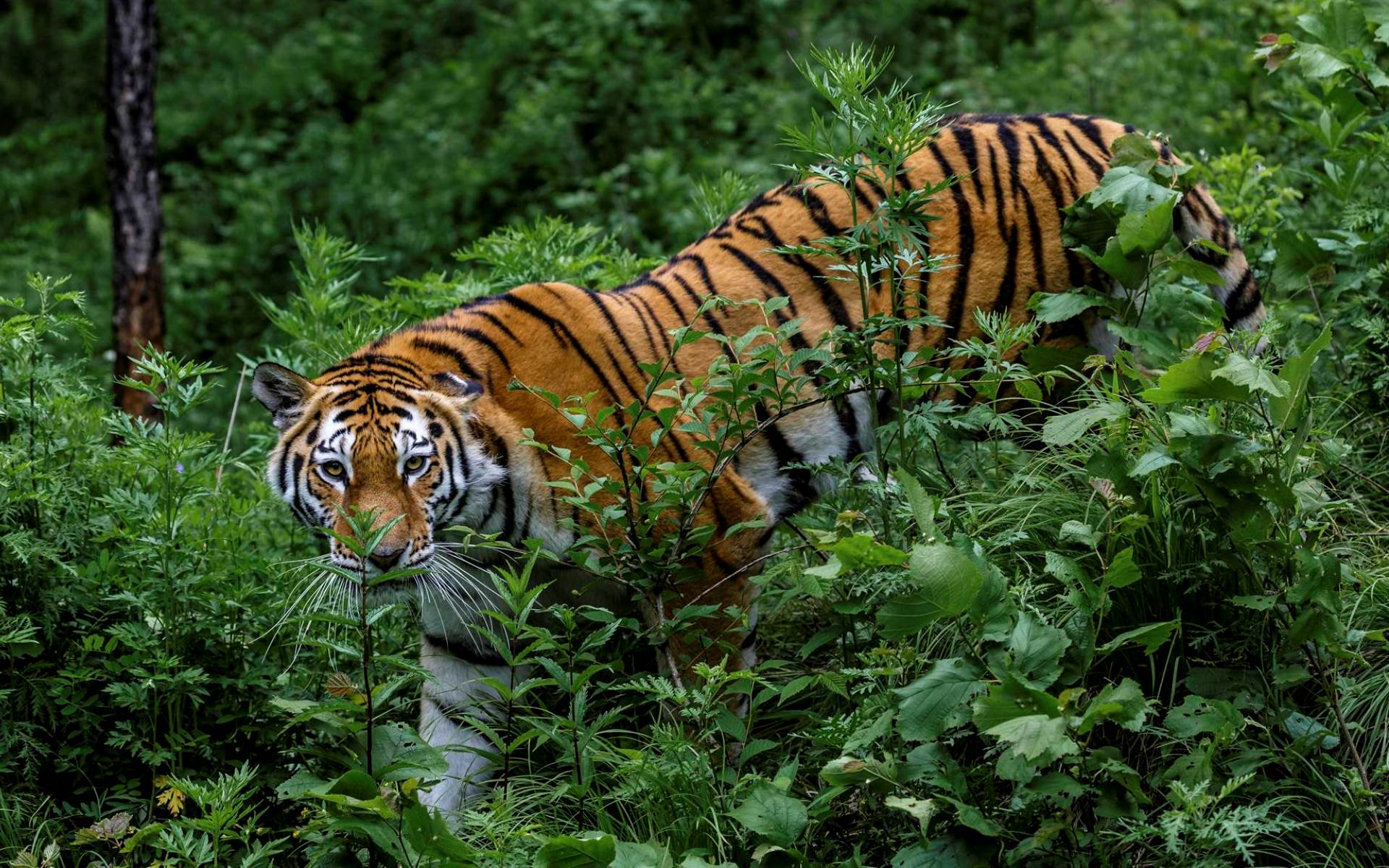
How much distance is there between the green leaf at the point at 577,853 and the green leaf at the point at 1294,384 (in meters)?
1.55

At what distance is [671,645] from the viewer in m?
3.16

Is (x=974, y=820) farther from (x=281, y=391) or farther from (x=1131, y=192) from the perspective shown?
(x=281, y=391)

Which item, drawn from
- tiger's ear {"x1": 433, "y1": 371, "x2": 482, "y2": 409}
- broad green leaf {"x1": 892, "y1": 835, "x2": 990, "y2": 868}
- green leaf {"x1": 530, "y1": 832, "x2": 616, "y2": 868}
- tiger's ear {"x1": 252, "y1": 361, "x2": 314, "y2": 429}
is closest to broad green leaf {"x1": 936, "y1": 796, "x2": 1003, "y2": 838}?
broad green leaf {"x1": 892, "y1": 835, "x2": 990, "y2": 868}

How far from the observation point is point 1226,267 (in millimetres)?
3965

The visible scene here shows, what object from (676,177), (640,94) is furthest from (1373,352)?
(640,94)

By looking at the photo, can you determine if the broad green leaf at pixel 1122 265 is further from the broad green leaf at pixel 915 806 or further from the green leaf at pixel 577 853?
the green leaf at pixel 577 853

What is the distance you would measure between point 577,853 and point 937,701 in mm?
754

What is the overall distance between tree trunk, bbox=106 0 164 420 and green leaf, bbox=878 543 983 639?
4320 millimetres

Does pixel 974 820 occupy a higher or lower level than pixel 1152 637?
lower

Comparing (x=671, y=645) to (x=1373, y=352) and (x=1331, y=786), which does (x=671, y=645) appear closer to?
(x=1331, y=786)

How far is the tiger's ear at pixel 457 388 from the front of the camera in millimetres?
3369

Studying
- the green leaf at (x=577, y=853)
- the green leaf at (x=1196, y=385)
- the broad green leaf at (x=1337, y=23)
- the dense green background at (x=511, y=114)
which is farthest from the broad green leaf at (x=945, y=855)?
the dense green background at (x=511, y=114)

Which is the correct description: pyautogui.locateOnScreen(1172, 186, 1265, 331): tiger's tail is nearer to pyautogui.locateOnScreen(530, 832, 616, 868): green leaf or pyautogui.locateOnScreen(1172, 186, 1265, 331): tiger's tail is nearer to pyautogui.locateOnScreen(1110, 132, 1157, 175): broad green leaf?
pyautogui.locateOnScreen(1110, 132, 1157, 175): broad green leaf

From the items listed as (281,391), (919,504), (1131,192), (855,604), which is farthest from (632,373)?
(1131,192)
